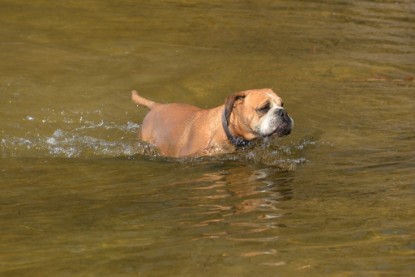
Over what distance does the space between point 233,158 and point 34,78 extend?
3.59m

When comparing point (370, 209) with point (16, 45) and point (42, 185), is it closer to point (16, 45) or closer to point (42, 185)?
point (42, 185)

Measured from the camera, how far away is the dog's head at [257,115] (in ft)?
25.9

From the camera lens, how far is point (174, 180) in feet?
23.4

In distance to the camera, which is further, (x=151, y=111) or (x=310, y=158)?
(x=151, y=111)

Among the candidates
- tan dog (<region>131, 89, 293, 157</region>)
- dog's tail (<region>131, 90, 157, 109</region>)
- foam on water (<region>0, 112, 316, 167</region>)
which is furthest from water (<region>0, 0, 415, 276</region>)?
dog's tail (<region>131, 90, 157, 109</region>)

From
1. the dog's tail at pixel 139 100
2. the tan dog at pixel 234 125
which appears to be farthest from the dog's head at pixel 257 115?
the dog's tail at pixel 139 100

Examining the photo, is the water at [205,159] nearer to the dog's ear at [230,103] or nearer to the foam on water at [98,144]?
the foam on water at [98,144]

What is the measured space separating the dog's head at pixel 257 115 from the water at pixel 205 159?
238 millimetres

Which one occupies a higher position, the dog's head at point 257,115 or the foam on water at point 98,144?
the dog's head at point 257,115

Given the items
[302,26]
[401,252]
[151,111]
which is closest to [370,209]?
[401,252]

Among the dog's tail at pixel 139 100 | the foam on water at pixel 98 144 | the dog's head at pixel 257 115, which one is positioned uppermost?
the dog's head at pixel 257 115

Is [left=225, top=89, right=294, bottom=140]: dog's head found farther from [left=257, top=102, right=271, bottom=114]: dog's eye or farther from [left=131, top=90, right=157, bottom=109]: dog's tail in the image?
[left=131, top=90, right=157, bottom=109]: dog's tail

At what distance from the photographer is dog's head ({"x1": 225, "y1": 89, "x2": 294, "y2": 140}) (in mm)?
7906

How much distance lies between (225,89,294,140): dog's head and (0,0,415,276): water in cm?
24
